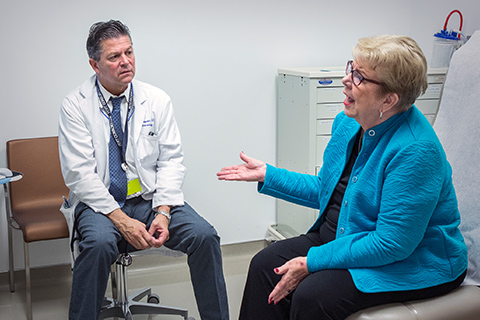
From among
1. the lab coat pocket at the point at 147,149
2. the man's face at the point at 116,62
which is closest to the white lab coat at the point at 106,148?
the lab coat pocket at the point at 147,149

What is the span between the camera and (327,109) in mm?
2871

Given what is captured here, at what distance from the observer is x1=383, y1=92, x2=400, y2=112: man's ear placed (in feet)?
5.41

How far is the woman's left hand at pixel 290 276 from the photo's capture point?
1.70 m

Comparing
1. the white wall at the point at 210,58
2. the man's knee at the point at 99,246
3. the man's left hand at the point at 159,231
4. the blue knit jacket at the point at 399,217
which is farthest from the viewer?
the white wall at the point at 210,58

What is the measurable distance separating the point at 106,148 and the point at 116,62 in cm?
39

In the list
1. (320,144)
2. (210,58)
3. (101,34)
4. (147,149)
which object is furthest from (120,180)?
(320,144)

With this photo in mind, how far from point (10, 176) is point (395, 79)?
5.35ft

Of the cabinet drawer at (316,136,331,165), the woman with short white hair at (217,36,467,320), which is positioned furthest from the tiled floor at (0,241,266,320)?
the woman with short white hair at (217,36,467,320)

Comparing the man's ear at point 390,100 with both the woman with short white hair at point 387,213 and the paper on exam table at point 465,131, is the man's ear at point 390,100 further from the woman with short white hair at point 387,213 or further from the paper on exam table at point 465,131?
the paper on exam table at point 465,131

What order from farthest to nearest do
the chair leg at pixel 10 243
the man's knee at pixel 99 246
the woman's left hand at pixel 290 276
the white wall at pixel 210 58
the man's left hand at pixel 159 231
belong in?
the white wall at pixel 210 58 → the chair leg at pixel 10 243 → the man's left hand at pixel 159 231 → the man's knee at pixel 99 246 → the woman's left hand at pixel 290 276

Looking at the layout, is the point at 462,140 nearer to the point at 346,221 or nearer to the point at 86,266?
the point at 346,221

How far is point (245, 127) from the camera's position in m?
3.23

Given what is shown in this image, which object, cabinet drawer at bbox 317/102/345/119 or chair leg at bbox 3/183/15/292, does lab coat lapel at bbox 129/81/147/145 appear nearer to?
chair leg at bbox 3/183/15/292

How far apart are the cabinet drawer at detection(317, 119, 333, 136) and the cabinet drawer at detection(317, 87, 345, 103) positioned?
11 cm
